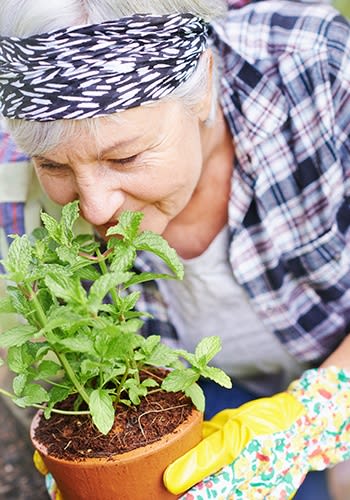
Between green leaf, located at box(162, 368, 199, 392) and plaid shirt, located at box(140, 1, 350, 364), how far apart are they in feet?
1.86

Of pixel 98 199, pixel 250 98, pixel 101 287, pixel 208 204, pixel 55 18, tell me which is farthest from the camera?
pixel 208 204

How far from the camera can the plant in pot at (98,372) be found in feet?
3.34

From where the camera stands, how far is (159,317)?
1798 mm

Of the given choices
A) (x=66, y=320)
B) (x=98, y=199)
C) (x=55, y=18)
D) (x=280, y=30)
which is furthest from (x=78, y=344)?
(x=280, y=30)

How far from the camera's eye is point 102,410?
1049 mm

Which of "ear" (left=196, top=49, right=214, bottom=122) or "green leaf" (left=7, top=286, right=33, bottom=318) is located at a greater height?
"ear" (left=196, top=49, right=214, bottom=122)

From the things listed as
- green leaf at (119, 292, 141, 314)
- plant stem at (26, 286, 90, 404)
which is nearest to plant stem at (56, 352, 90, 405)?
plant stem at (26, 286, 90, 404)

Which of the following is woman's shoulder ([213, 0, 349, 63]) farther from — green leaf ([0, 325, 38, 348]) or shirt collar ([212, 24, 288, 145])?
green leaf ([0, 325, 38, 348])

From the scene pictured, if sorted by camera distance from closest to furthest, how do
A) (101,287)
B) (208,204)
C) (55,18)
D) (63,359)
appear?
1. (101,287)
2. (63,359)
3. (55,18)
4. (208,204)

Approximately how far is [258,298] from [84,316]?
78 cm

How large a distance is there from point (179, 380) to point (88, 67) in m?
0.51

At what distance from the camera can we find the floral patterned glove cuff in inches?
55.6

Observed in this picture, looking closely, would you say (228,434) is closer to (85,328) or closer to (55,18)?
(85,328)

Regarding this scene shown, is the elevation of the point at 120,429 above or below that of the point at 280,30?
below
